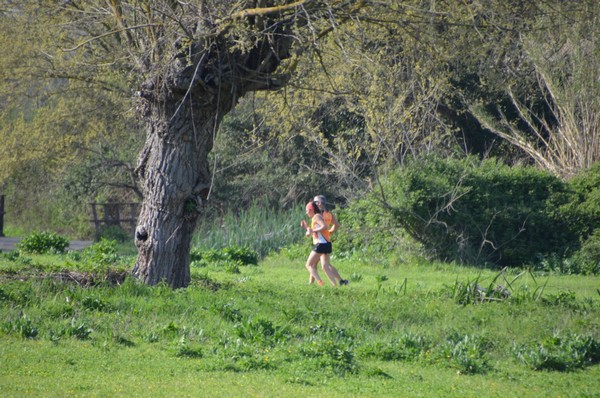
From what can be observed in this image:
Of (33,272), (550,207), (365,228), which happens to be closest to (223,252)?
(365,228)

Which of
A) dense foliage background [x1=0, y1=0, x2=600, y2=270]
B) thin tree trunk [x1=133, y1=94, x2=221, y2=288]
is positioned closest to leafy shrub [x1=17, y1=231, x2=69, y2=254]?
dense foliage background [x1=0, y1=0, x2=600, y2=270]

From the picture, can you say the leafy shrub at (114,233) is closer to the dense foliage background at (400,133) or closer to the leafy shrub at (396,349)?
the dense foliage background at (400,133)

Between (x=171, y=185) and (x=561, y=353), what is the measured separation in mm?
6134

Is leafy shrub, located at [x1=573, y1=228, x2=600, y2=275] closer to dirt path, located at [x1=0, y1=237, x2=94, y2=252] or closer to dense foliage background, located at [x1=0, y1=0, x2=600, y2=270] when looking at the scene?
dense foliage background, located at [x1=0, y1=0, x2=600, y2=270]

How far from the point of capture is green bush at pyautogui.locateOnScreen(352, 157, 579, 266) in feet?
60.9

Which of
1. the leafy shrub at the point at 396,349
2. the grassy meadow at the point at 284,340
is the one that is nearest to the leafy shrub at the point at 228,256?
the grassy meadow at the point at 284,340

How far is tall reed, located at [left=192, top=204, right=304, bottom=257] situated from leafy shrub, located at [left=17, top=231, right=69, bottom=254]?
3590 millimetres

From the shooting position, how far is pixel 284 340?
9.23 m

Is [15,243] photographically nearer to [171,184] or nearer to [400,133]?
[400,133]

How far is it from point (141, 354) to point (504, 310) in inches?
200

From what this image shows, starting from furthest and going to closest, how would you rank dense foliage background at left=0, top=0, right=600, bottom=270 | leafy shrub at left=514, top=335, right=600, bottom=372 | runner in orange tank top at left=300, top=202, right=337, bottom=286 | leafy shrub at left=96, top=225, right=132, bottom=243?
leafy shrub at left=96, top=225, right=132, bottom=243 < dense foliage background at left=0, top=0, right=600, bottom=270 < runner in orange tank top at left=300, top=202, right=337, bottom=286 < leafy shrub at left=514, top=335, right=600, bottom=372

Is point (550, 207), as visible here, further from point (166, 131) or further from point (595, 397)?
point (595, 397)

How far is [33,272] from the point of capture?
1318 centimetres

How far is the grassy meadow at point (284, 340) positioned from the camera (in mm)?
7516
